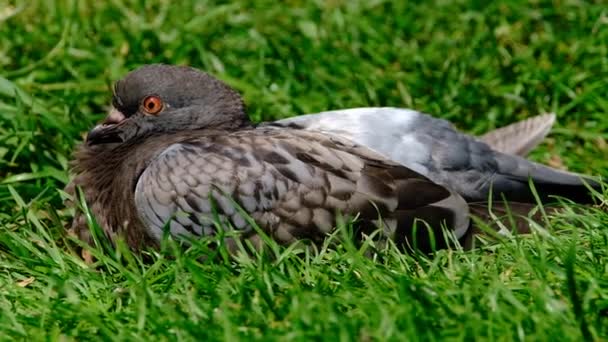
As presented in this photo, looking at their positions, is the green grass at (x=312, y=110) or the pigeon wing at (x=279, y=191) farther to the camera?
the pigeon wing at (x=279, y=191)

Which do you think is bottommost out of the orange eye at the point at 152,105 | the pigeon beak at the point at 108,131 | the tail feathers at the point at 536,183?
the tail feathers at the point at 536,183

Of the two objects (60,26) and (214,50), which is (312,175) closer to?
(214,50)

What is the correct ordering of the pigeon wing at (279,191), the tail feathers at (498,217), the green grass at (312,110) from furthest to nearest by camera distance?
the tail feathers at (498,217) < the pigeon wing at (279,191) < the green grass at (312,110)

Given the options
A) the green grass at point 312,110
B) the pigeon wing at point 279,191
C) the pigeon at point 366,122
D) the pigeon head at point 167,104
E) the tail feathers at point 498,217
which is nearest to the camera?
the green grass at point 312,110

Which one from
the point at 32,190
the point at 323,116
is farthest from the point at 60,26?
the point at 323,116

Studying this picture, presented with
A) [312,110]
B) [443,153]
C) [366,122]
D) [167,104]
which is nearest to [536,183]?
[443,153]

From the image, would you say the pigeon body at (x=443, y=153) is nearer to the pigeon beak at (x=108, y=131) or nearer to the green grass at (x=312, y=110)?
the green grass at (x=312, y=110)

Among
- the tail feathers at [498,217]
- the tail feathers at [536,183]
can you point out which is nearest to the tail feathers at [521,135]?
the tail feathers at [536,183]

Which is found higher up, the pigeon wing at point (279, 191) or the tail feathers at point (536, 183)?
the pigeon wing at point (279, 191)

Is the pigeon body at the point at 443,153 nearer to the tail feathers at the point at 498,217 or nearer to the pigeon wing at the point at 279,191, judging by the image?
the tail feathers at the point at 498,217

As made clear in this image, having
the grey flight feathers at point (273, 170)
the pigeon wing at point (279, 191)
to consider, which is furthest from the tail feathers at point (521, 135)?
the pigeon wing at point (279, 191)
